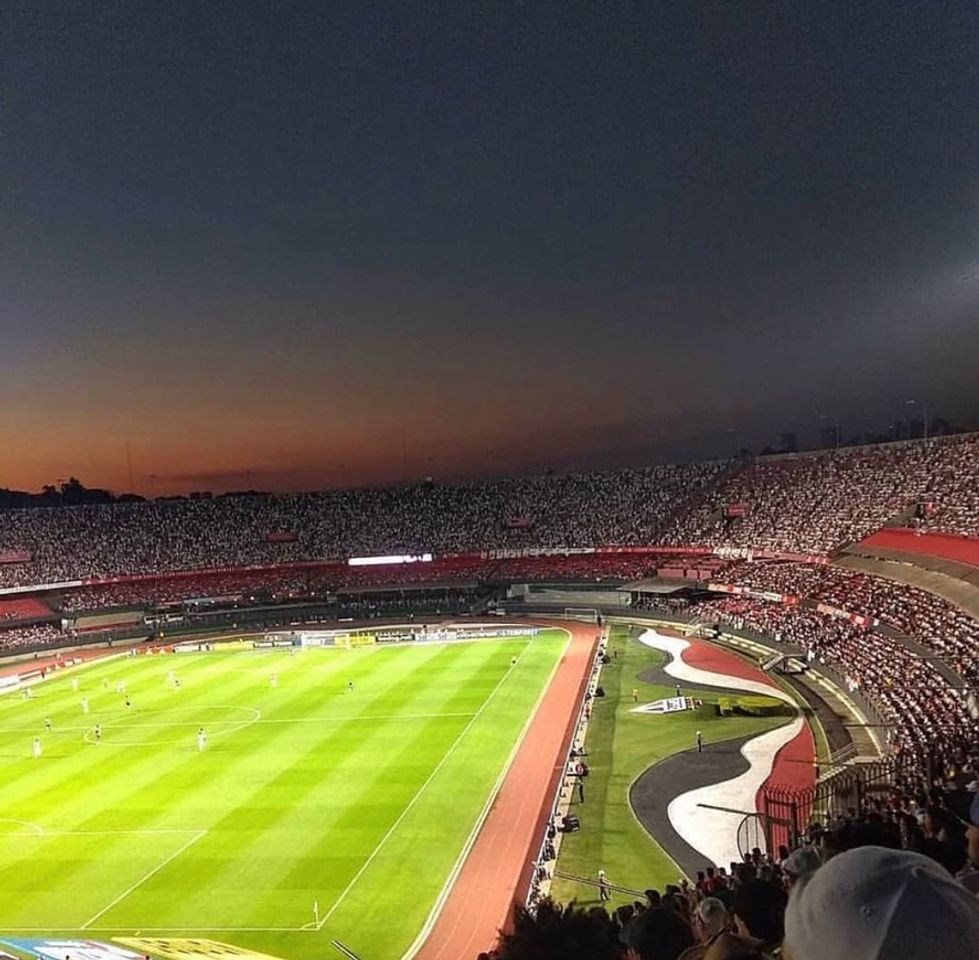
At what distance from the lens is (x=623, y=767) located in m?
28.8

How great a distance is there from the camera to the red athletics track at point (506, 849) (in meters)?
18.7

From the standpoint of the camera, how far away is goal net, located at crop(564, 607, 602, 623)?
214 feet

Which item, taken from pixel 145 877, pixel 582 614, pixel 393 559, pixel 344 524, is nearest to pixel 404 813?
pixel 145 877

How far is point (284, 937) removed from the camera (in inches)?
752

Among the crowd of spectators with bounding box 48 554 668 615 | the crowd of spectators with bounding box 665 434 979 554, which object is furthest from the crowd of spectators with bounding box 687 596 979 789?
the crowd of spectators with bounding box 48 554 668 615

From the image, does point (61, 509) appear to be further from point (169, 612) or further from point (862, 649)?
point (862, 649)

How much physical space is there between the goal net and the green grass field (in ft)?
59.3

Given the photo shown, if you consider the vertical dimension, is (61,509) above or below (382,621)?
above

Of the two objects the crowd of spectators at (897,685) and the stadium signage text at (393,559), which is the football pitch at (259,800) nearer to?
the crowd of spectators at (897,685)

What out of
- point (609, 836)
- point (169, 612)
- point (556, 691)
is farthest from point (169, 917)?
point (169, 612)

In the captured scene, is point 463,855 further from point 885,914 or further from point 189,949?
point 885,914

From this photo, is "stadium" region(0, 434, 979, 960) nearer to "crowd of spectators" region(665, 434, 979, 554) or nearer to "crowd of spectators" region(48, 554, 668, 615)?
"crowd of spectators" region(665, 434, 979, 554)

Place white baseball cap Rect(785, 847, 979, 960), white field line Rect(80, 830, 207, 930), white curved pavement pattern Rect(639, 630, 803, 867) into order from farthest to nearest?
1. white curved pavement pattern Rect(639, 630, 803, 867)
2. white field line Rect(80, 830, 207, 930)
3. white baseball cap Rect(785, 847, 979, 960)

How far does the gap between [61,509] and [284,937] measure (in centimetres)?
8327
